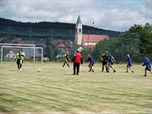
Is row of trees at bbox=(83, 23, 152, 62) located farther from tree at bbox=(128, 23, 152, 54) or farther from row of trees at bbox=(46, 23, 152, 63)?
tree at bbox=(128, 23, 152, 54)

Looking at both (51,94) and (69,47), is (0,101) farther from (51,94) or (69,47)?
(69,47)

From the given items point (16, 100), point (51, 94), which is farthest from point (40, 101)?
point (51, 94)

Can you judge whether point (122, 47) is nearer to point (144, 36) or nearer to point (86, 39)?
point (86, 39)

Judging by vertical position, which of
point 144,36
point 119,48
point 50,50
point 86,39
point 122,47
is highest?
point 144,36

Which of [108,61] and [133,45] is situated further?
[133,45]

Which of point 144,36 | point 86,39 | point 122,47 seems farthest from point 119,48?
point 144,36

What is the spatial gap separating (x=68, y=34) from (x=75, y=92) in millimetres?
58811

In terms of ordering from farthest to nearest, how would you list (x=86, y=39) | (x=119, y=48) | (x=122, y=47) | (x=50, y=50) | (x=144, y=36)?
1. (x=144, y=36)
2. (x=86, y=39)
3. (x=50, y=50)
4. (x=119, y=48)
5. (x=122, y=47)

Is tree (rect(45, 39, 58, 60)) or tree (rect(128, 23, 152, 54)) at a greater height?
tree (rect(128, 23, 152, 54))

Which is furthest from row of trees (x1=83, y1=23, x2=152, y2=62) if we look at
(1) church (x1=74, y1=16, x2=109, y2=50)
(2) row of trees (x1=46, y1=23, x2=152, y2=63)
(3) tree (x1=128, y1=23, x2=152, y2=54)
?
(3) tree (x1=128, y1=23, x2=152, y2=54)

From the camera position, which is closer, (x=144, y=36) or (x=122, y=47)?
(x=122, y=47)

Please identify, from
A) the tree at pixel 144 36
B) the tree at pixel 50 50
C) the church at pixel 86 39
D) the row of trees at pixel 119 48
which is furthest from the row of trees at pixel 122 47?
the tree at pixel 144 36

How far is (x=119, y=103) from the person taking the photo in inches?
510

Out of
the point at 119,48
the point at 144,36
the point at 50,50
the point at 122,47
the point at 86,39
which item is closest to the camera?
the point at 122,47
